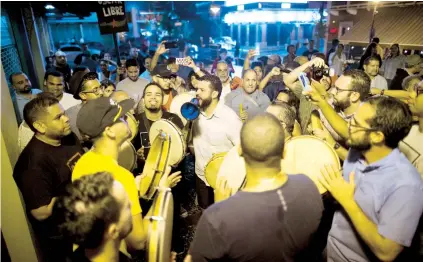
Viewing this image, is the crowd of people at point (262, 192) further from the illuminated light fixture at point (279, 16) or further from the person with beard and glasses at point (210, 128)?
the illuminated light fixture at point (279, 16)

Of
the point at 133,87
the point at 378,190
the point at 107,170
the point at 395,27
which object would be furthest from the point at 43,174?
the point at 395,27

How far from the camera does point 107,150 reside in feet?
7.68

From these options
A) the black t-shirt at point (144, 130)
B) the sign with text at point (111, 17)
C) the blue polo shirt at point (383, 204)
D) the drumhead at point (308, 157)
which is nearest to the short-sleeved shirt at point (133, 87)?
the black t-shirt at point (144, 130)

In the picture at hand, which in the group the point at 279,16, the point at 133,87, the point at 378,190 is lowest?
the point at 378,190

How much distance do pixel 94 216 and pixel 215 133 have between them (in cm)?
228

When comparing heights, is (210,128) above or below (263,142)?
below

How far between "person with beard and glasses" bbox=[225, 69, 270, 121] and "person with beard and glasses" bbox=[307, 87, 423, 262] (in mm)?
2945

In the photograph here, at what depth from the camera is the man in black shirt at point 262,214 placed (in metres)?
1.49

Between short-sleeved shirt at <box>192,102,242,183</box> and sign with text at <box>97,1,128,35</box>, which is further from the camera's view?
sign with text at <box>97,1,128,35</box>

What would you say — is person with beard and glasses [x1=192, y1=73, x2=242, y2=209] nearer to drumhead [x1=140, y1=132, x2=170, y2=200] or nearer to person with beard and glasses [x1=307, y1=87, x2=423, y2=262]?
drumhead [x1=140, y1=132, x2=170, y2=200]

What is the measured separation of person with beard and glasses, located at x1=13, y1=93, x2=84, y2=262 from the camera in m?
2.41

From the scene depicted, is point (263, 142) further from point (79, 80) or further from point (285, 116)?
point (79, 80)

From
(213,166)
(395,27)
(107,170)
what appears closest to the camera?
(107,170)

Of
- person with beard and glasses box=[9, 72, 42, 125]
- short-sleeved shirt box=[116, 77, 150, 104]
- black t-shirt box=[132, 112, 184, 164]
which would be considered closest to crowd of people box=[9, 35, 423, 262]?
black t-shirt box=[132, 112, 184, 164]
